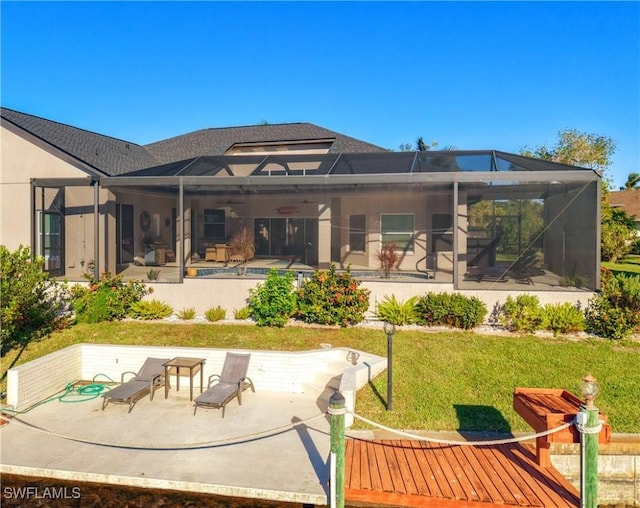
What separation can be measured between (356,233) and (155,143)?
1101cm

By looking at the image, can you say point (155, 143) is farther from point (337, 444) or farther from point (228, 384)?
point (337, 444)

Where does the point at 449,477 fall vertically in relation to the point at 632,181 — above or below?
below

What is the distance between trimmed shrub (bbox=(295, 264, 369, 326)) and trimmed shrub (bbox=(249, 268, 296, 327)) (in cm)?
27

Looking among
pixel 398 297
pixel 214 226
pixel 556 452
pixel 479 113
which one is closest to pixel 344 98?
pixel 479 113

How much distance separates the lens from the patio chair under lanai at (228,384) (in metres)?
6.81

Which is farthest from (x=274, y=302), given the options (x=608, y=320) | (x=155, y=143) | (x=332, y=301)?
(x=155, y=143)

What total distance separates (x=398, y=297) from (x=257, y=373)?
13.7 ft

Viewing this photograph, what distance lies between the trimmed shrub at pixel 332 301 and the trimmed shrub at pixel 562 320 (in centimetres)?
388

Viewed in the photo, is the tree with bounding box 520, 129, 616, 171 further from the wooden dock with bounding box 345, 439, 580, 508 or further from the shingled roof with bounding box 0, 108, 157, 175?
the wooden dock with bounding box 345, 439, 580, 508

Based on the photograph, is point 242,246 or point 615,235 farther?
point 615,235

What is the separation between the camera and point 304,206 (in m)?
19.1

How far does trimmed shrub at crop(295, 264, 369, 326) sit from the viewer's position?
33.1 ft

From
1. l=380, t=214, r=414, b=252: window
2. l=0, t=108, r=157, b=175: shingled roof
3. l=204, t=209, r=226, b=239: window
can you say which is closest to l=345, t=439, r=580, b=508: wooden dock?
l=380, t=214, r=414, b=252: window

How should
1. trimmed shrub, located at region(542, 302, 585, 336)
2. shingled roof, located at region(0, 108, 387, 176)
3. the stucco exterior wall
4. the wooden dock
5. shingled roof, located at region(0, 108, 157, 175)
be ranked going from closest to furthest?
the wooden dock < trimmed shrub, located at region(542, 302, 585, 336) < the stucco exterior wall < shingled roof, located at region(0, 108, 157, 175) < shingled roof, located at region(0, 108, 387, 176)
